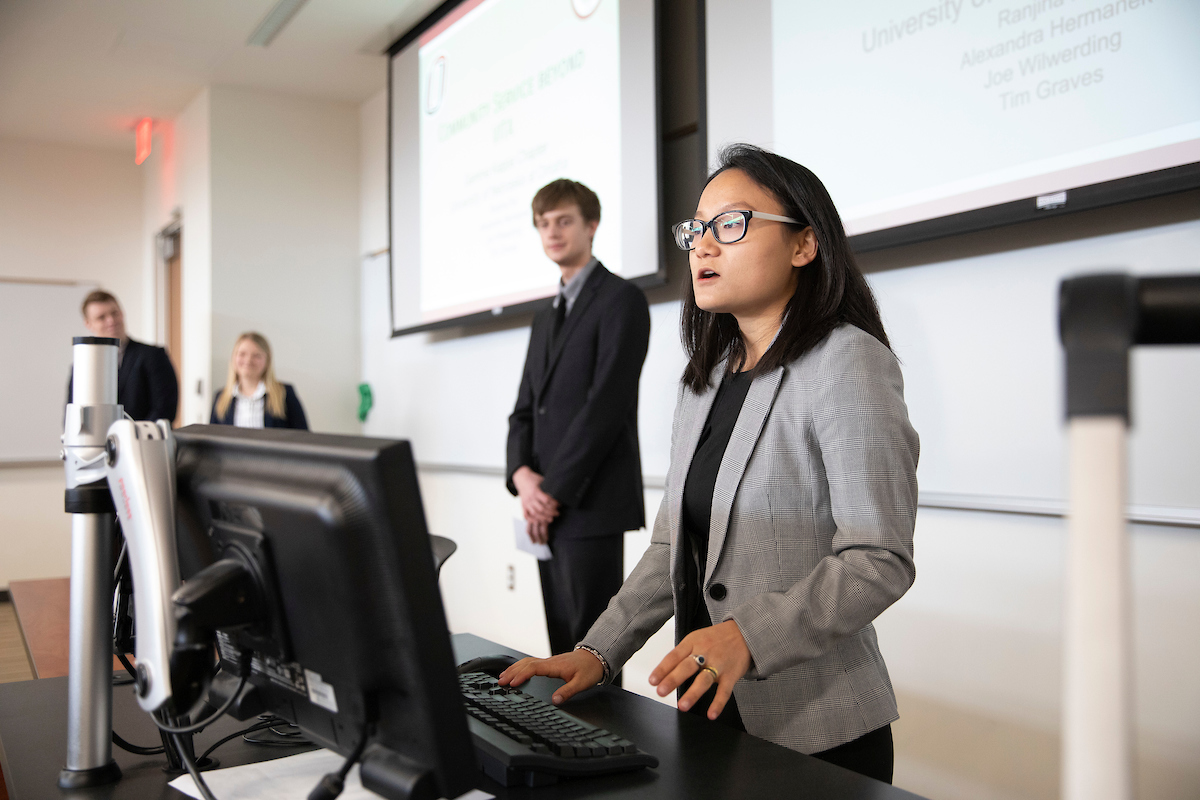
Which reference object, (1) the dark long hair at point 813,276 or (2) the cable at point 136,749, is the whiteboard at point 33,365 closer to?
(2) the cable at point 136,749

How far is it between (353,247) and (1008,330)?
14.1ft

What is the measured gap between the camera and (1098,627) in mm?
287

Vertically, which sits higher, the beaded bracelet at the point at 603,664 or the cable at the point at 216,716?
the cable at the point at 216,716

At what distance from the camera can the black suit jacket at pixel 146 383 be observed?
158 inches

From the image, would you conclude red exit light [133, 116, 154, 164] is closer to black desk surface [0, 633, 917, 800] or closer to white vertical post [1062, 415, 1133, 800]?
black desk surface [0, 633, 917, 800]

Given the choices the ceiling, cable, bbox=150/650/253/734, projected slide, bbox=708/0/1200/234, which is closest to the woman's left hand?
cable, bbox=150/650/253/734

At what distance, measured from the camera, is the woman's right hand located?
1.10 meters

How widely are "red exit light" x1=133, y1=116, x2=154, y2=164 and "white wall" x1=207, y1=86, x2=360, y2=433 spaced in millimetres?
1012

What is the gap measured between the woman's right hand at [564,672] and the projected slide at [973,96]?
146cm

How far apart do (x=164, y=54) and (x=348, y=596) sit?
508 centimetres

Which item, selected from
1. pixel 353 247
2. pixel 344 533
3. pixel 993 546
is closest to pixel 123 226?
pixel 353 247

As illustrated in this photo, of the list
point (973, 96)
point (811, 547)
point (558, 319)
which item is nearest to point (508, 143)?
point (558, 319)

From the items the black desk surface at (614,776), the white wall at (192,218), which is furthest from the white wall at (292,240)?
the black desk surface at (614,776)

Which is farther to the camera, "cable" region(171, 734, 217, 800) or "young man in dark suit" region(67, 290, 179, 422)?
"young man in dark suit" region(67, 290, 179, 422)
